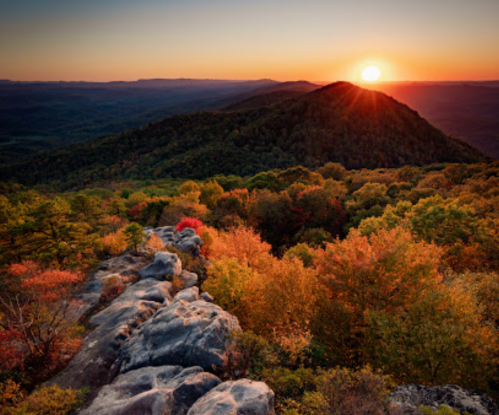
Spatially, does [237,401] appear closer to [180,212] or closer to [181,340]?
[181,340]

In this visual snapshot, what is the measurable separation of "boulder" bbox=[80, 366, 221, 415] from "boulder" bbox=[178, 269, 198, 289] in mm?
9949

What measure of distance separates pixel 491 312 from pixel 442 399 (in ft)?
39.1

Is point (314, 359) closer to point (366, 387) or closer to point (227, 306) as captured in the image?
point (366, 387)

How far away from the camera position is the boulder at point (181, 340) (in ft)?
46.3

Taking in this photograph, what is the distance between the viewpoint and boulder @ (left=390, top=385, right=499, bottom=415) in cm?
1158

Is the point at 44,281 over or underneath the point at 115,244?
over

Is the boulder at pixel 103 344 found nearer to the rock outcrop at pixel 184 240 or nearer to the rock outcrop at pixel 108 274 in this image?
the rock outcrop at pixel 108 274

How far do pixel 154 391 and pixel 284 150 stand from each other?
173362mm

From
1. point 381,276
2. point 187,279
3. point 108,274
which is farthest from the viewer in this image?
point 187,279

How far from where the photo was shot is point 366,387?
11.0m

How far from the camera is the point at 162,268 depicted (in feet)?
78.0

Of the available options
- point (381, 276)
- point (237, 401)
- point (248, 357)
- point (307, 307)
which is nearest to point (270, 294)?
point (307, 307)

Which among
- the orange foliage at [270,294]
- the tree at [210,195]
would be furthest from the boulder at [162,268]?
the tree at [210,195]

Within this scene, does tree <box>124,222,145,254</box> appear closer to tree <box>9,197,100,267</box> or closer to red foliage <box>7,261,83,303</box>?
tree <box>9,197,100,267</box>
